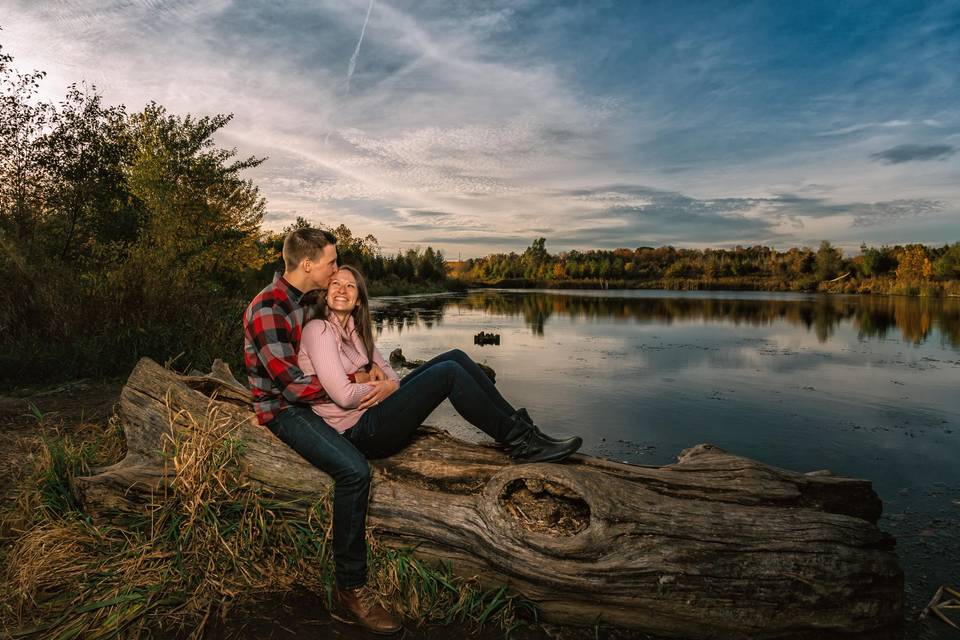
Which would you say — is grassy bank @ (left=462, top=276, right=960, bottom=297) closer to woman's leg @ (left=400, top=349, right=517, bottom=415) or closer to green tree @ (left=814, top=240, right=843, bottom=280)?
green tree @ (left=814, top=240, right=843, bottom=280)

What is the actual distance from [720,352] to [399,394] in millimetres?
16097

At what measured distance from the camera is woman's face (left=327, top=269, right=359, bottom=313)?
10.4 ft

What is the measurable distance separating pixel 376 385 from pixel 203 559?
138 cm

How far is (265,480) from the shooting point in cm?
321

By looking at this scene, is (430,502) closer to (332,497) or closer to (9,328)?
(332,497)

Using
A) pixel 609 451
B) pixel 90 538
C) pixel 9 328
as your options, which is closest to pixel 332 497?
pixel 90 538

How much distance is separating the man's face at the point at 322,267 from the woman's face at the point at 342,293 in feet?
0.14

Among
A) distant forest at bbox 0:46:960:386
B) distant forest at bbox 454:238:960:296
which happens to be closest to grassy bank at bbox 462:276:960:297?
distant forest at bbox 454:238:960:296

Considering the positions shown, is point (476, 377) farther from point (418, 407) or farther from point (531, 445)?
point (531, 445)

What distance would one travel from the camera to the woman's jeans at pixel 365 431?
286 centimetres

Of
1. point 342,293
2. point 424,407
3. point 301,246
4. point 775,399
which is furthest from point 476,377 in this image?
point 775,399

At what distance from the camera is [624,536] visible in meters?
2.91

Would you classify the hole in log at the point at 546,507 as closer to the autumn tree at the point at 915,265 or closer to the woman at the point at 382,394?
the woman at the point at 382,394

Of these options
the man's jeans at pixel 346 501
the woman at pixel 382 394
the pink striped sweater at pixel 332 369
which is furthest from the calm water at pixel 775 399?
the pink striped sweater at pixel 332 369
